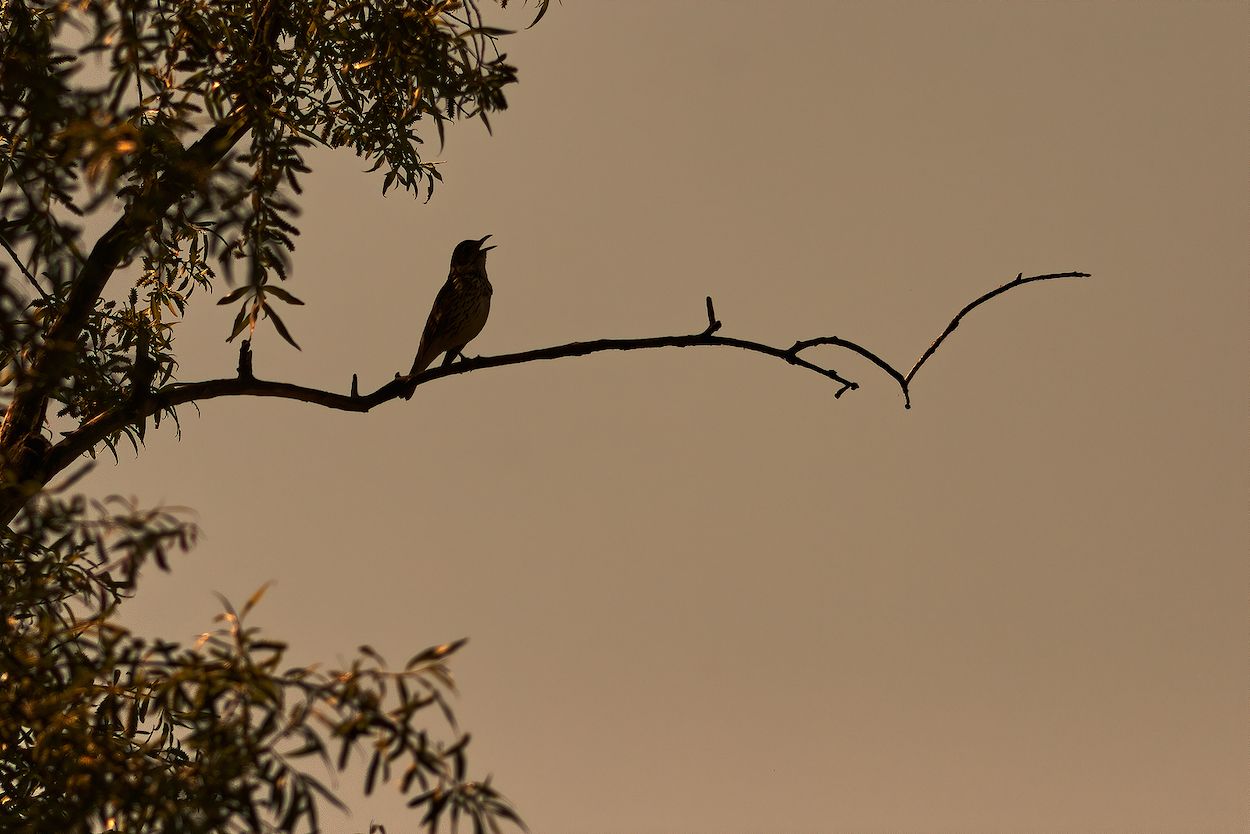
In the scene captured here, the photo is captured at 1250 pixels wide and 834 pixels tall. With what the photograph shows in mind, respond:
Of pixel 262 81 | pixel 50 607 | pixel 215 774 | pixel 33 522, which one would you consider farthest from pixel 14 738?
pixel 262 81

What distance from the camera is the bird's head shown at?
655 cm

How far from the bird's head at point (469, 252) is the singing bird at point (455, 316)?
97mm

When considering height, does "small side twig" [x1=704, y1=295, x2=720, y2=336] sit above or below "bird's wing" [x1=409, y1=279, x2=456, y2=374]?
below

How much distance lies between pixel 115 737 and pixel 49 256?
1.42 m

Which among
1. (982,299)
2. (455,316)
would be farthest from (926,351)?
(455,316)

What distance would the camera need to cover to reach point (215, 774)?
2.69 meters

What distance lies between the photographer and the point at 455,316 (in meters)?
6.19

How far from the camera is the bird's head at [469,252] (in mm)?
6547

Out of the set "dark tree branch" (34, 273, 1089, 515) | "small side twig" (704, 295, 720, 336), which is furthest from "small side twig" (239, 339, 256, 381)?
"small side twig" (704, 295, 720, 336)

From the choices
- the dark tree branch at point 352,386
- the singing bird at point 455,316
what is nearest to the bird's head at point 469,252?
the singing bird at point 455,316

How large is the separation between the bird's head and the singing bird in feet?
0.32

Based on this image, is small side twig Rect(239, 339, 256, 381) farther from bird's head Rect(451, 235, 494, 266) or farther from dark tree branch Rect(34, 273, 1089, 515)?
bird's head Rect(451, 235, 494, 266)

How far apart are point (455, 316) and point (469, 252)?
1.72 ft

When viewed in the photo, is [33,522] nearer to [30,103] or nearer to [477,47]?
[30,103]
